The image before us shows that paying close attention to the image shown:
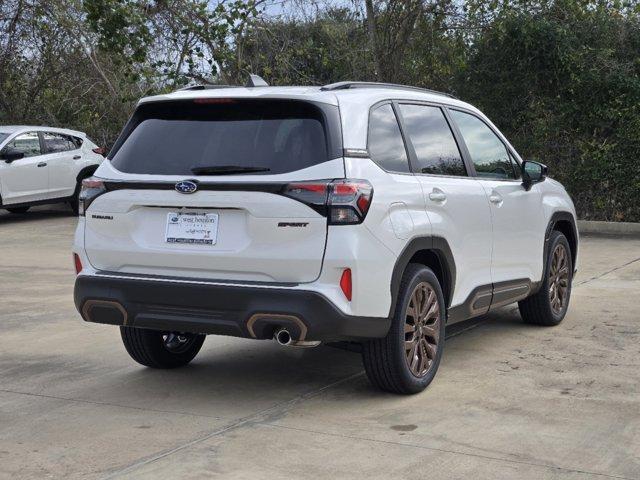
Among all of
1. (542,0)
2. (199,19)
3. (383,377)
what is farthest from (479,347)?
(199,19)

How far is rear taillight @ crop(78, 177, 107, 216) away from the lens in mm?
6004

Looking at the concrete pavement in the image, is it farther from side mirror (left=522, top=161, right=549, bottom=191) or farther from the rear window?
the rear window

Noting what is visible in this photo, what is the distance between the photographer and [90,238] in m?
6.02

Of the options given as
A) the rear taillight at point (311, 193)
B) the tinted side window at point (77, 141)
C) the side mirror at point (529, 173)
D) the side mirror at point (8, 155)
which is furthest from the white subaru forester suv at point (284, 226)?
the tinted side window at point (77, 141)

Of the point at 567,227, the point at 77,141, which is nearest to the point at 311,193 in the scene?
the point at 567,227

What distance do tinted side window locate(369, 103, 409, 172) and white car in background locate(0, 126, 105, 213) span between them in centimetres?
1221

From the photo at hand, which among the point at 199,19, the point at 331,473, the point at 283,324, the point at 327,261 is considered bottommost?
the point at 331,473

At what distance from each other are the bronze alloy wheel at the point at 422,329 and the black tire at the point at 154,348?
1.60 metres

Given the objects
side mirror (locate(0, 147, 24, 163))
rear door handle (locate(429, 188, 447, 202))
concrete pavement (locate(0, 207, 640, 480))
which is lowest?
concrete pavement (locate(0, 207, 640, 480))

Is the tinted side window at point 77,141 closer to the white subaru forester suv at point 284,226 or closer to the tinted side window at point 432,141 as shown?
the white subaru forester suv at point 284,226

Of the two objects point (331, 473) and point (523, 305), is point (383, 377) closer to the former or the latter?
point (331, 473)

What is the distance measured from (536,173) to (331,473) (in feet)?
12.4

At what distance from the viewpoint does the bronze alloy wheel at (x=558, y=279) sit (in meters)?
8.21

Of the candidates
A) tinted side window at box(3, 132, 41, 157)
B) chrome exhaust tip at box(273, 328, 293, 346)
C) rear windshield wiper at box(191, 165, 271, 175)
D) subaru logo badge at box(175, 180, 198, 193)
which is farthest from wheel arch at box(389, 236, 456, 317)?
tinted side window at box(3, 132, 41, 157)
